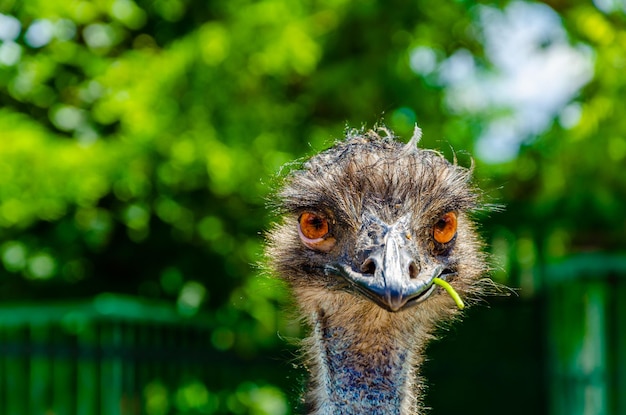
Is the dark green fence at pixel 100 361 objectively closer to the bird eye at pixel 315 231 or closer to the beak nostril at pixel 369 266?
the bird eye at pixel 315 231

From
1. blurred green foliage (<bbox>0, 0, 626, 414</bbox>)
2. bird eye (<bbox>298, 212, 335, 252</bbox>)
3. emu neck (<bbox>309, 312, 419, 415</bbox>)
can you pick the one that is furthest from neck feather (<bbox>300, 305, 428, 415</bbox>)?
blurred green foliage (<bbox>0, 0, 626, 414</bbox>)

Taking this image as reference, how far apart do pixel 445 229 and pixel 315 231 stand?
30 cm

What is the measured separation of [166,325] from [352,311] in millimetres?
3927

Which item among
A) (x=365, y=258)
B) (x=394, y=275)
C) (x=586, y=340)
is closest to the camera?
(x=394, y=275)

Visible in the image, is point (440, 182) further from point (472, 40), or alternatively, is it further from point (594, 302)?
point (594, 302)

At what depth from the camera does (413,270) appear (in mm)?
1854

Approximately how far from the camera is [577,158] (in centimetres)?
471

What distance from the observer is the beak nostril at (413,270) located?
184cm

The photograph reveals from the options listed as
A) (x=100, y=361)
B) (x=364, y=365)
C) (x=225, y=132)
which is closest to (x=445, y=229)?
(x=364, y=365)

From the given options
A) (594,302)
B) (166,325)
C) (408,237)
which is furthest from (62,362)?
(408,237)

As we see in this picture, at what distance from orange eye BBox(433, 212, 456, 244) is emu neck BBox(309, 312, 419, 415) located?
0.23 meters

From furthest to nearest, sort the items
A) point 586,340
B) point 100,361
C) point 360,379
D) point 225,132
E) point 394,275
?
A: 1. point 100,361
2. point 586,340
3. point 225,132
4. point 360,379
5. point 394,275

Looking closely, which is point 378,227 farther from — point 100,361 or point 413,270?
point 100,361

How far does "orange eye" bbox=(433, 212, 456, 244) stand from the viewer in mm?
2115
